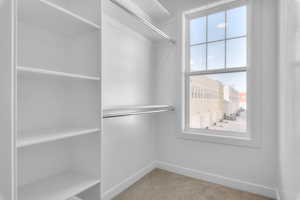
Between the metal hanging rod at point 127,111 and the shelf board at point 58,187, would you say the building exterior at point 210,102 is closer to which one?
the metal hanging rod at point 127,111

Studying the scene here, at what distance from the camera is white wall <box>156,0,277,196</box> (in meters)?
1.70

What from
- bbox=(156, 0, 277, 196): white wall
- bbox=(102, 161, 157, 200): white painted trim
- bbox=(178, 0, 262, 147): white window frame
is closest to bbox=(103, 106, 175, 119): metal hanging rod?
bbox=(156, 0, 277, 196): white wall

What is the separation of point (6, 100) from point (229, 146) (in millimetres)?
2094

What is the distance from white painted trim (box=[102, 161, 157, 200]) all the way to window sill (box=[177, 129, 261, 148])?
0.64 m

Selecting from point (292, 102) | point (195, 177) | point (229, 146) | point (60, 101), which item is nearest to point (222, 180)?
point (195, 177)

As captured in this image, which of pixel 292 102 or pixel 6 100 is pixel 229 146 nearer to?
pixel 292 102

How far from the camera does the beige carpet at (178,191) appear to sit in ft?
5.65

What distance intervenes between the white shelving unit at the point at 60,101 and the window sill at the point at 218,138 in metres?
1.32

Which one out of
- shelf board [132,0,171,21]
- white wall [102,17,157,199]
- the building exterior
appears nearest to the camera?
white wall [102,17,157,199]

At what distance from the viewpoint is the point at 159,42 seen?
7.82 feet

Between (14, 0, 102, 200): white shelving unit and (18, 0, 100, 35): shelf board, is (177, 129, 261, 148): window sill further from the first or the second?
(18, 0, 100, 35): shelf board

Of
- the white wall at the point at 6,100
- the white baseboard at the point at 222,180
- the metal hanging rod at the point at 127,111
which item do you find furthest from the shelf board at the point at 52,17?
the white baseboard at the point at 222,180

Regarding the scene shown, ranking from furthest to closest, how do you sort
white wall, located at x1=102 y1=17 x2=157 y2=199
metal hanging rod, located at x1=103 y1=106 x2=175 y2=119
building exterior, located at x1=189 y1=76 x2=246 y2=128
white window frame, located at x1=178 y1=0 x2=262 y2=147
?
building exterior, located at x1=189 y1=76 x2=246 y2=128 → white window frame, located at x1=178 y1=0 x2=262 y2=147 → white wall, located at x1=102 y1=17 x2=157 y2=199 → metal hanging rod, located at x1=103 y1=106 x2=175 y2=119

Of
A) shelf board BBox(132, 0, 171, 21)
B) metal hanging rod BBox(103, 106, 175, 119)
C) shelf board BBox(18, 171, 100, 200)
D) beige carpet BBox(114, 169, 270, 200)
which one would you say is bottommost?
beige carpet BBox(114, 169, 270, 200)
